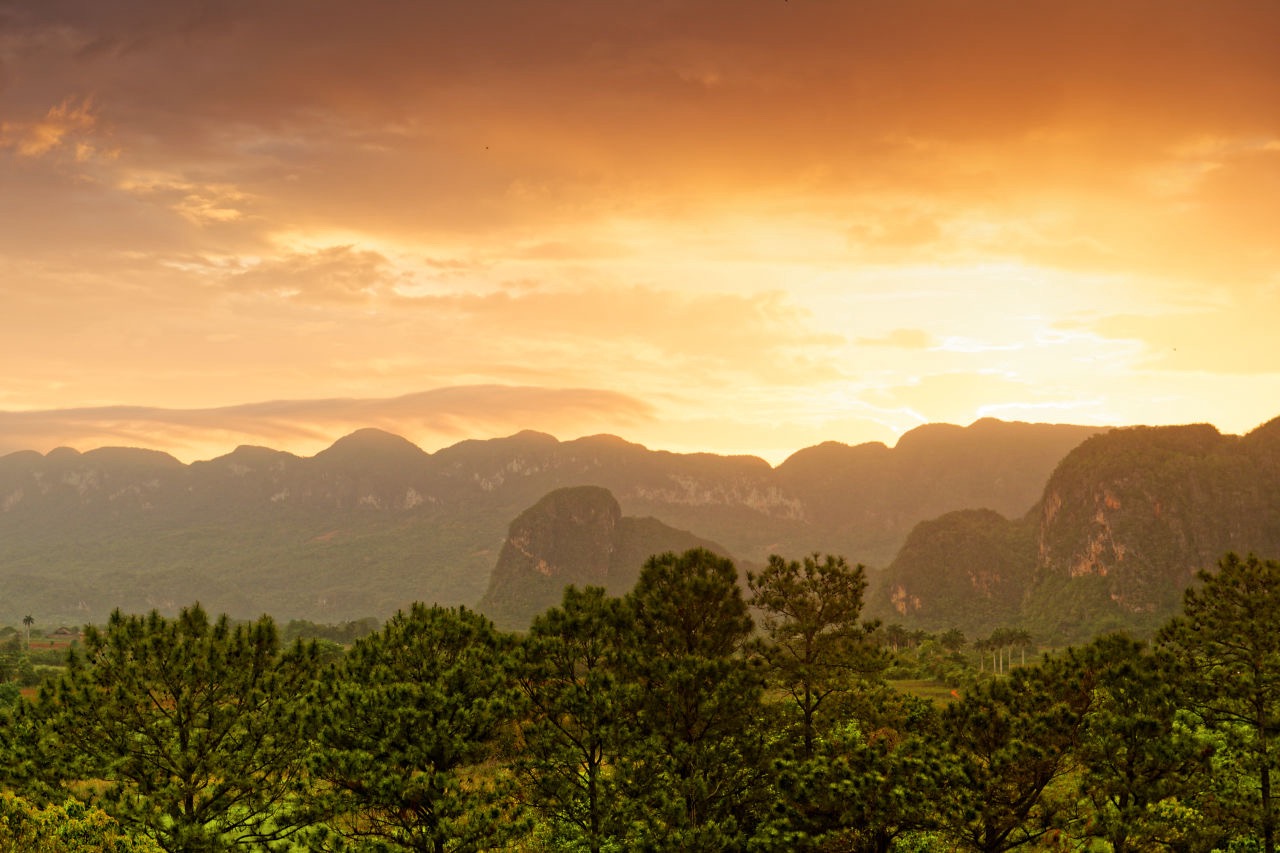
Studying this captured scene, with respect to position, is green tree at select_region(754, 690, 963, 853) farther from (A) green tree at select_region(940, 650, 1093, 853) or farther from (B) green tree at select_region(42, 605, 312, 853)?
(B) green tree at select_region(42, 605, 312, 853)

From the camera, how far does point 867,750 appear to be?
2823cm

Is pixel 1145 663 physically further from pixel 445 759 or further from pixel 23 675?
pixel 23 675

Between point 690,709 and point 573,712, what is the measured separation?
4146 mm

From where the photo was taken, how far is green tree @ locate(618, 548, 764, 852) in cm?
3005

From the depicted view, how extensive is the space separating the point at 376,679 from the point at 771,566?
15.6 m

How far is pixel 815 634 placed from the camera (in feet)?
117

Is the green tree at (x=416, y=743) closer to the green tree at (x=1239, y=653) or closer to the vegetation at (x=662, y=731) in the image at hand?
the vegetation at (x=662, y=731)

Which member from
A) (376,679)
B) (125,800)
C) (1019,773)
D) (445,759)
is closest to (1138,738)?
(1019,773)

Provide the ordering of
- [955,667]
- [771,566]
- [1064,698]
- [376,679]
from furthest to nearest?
[955,667] → [771,566] → [376,679] → [1064,698]

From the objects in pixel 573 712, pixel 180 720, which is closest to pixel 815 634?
pixel 573 712

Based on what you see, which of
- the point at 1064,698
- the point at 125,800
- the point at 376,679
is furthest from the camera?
the point at 376,679

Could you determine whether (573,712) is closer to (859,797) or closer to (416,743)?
(416,743)

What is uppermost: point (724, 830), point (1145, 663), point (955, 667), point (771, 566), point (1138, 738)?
point (771, 566)

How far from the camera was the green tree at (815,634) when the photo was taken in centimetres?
3438
